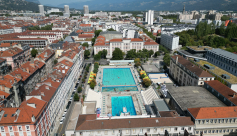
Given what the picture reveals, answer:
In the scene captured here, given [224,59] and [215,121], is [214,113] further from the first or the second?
[224,59]

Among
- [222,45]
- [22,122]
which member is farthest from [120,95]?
[222,45]

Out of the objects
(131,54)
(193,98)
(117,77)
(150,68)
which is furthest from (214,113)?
(131,54)

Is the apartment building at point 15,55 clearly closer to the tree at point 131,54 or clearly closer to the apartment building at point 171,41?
the tree at point 131,54

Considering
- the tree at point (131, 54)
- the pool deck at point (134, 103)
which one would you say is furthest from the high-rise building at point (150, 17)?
the pool deck at point (134, 103)

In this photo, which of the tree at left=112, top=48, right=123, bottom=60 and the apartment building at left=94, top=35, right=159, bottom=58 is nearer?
the tree at left=112, top=48, right=123, bottom=60

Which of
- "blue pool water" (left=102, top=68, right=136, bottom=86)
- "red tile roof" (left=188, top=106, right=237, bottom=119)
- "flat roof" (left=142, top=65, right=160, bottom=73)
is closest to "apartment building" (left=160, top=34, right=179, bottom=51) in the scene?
"flat roof" (left=142, top=65, right=160, bottom=73)

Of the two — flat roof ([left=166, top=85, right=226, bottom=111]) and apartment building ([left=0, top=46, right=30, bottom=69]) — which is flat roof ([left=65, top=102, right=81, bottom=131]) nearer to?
flat roof ([left=166, top=85, right=226, bottom=111])

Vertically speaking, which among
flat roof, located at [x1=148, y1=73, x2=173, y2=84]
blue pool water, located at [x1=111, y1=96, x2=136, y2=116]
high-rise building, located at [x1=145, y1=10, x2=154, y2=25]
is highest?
high-rise building, located at [x1=145, y1=10, x2=154, y2=25]

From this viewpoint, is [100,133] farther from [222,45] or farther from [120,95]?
[222,45]
